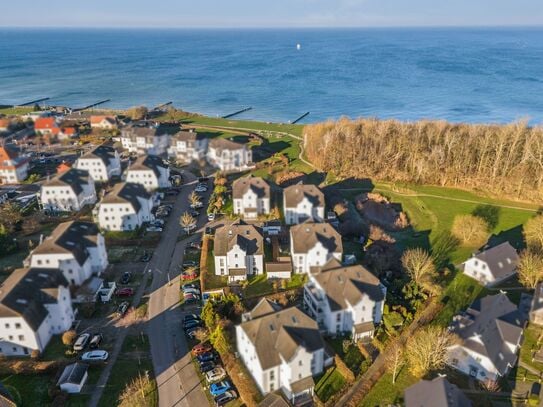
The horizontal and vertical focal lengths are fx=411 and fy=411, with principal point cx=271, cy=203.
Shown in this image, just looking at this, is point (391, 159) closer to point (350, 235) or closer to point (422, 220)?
point (422, 220)

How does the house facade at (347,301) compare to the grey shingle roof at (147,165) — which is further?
the grey shingle roof at (147,165)

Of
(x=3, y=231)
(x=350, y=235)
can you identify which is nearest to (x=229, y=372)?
(x=350, y=235)

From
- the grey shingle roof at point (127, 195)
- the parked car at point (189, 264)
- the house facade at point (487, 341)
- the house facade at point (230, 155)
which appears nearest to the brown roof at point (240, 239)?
the parked car at point (189, 264)

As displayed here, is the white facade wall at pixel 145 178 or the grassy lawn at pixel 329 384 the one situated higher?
the white facade wall at pixel 145 178

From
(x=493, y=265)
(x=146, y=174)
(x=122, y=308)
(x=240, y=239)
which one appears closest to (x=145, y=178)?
(x=146, y=174)

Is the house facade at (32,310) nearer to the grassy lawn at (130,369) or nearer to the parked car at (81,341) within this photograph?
the parked car at (81,341)

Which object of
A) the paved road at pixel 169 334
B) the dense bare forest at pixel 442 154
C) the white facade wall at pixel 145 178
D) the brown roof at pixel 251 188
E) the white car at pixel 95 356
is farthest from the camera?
the dense bare forest at pixel 442 154

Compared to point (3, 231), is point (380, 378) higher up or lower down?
lower down
